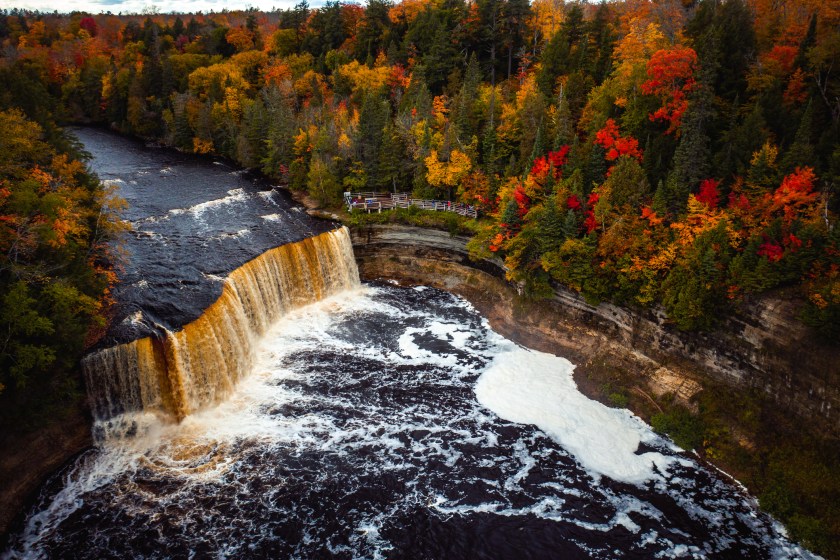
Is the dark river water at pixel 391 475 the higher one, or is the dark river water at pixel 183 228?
the dark river water at pixel 183 228

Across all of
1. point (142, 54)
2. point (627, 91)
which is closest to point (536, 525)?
point (627, 91)

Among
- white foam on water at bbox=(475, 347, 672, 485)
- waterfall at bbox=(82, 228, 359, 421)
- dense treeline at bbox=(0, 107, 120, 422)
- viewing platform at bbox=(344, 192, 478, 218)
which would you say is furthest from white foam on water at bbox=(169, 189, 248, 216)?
white foam on water at bbox=(475, 347, 672, 485)

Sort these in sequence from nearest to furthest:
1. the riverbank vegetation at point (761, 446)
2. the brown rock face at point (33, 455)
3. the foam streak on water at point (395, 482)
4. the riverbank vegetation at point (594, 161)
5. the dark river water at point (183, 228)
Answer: the foam streak on water at point (395, 482) → the brown rock face at point (33, 455) → the riverbank vegetation at point (761, 446) → the riverbank vegetation at point (594, 161) → the dark river water at point (183, 228)

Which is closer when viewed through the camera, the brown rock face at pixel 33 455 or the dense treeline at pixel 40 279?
the dense treeline at pixel 40 279

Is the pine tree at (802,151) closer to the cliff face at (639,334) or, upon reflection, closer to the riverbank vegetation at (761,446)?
the cliff face at (639,334)

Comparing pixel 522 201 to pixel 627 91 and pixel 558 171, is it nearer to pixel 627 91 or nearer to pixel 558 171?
pixel 558 171

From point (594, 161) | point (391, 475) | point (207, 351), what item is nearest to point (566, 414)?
point (391, 475)

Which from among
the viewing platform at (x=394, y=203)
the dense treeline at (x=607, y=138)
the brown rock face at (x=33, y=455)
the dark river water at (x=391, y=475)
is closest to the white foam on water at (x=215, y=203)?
the dense treeline at (x=607, y=138)
